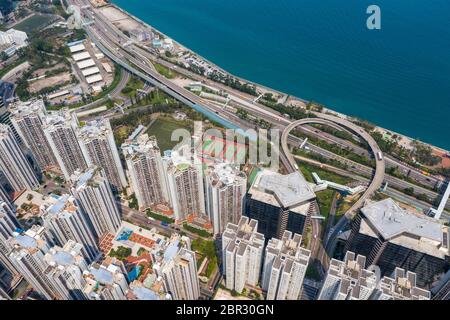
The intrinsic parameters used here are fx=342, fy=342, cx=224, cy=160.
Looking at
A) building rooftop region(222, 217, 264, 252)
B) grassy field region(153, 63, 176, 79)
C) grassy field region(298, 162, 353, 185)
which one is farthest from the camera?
grassy field region(153, 63, 176, 79)

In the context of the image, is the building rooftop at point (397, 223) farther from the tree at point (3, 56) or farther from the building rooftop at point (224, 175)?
the tree at point (3, 56)

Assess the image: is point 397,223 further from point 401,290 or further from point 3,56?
point 3,56

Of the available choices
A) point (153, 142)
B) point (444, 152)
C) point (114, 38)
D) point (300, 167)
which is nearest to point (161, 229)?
point (153, 142)

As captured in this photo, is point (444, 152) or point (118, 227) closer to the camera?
point (118, 227)

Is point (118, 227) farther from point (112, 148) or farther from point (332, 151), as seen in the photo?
point (332, 151)

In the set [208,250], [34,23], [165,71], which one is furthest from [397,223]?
[34,23]

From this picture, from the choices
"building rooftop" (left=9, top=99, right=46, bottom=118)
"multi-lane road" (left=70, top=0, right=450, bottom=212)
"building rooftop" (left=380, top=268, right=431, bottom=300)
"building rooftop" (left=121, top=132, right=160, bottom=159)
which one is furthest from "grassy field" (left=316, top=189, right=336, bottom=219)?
"building rooftop" (left=9, top=99, right=46, bottom=118)

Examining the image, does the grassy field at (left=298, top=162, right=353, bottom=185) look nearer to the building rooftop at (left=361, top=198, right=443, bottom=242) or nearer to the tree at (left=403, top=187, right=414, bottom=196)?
the tree at (left=403, top=187, right=414, bottom=196)
